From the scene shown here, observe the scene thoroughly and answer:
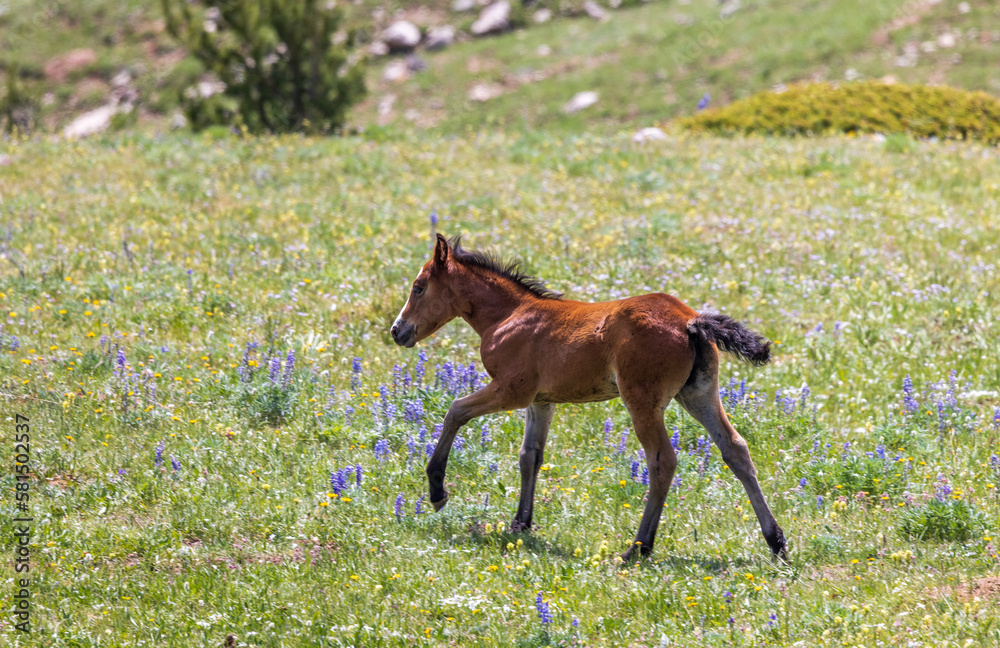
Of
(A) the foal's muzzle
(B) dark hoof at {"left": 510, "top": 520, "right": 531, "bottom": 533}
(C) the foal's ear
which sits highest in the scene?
(C) the foal's ear

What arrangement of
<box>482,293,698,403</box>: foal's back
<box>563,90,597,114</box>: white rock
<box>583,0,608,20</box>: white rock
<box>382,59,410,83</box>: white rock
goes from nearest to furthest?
<box>482,293,698,403</box>: foal's back → <box>563,90,597,114</box>: white rock → <box>382,59,410,83</box>: white rock → <box>583,0,608,20</box>: white rock

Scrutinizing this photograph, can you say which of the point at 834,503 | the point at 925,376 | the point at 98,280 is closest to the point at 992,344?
the point at 925,376

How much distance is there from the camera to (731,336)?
6.61 metres

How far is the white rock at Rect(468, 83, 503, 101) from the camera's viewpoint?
134 feet

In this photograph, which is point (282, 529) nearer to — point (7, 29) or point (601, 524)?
point (601, 524)

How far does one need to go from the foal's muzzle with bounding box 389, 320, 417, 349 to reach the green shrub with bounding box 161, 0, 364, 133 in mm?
18827

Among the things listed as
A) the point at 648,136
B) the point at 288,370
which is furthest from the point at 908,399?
the point at 648,136

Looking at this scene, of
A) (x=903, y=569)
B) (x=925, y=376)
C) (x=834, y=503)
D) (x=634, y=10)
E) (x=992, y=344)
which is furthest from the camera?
(x=634, y=10)

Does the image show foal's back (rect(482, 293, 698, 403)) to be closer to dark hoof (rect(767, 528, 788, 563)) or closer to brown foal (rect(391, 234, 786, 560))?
brown foal (rect(391, 234, 786, 560))

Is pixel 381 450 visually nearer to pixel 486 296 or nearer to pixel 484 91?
pixel 486 296

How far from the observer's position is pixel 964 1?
39719mm

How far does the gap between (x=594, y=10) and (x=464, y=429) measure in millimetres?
44171

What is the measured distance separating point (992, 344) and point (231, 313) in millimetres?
8825

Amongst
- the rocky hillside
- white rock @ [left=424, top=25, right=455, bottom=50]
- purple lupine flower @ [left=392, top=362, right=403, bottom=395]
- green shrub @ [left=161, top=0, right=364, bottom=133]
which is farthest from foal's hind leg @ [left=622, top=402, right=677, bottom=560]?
white rock @ [left=424, top=25, right=455, bottom=50]
